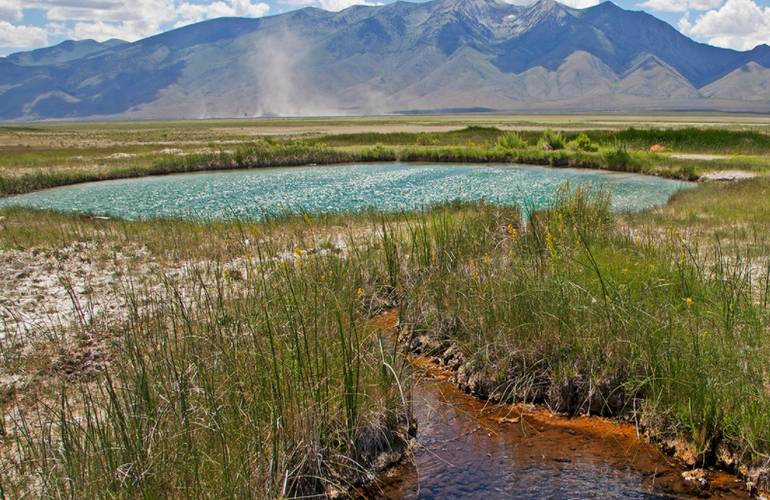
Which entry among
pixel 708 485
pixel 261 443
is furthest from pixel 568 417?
pixel 261 443

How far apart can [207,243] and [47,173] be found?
21220mm

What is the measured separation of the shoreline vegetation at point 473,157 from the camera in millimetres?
28766

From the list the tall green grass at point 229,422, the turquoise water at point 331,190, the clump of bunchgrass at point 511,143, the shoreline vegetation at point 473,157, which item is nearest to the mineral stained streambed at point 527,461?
the tall green grass at point 229,422

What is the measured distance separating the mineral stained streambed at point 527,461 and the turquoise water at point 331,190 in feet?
40.9

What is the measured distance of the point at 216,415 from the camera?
165 inches

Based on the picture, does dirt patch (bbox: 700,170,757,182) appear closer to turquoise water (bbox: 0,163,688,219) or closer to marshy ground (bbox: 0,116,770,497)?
turquoise water (bbox: 0,163,688,219)

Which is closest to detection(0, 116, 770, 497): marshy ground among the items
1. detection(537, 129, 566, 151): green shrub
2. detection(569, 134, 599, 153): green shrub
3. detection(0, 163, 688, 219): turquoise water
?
detection(0, 163, 688, 219): turquoise water

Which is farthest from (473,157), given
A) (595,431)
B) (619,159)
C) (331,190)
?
(595,431)

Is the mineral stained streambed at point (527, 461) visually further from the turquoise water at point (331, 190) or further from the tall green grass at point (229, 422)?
the turquoise water at point (331, 190)

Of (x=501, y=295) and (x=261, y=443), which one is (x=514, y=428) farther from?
(x=261, y=443)

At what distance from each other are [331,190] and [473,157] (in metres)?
13.1

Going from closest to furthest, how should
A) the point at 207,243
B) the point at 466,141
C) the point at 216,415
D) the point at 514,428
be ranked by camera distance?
the point at 216,415 → the point at 514,428 → the point at 207,243 → the point at 466,141

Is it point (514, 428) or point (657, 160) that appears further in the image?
point (657, 160)

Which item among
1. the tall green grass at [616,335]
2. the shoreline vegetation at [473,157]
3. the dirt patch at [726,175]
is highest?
the tall green grass at [616,335]
